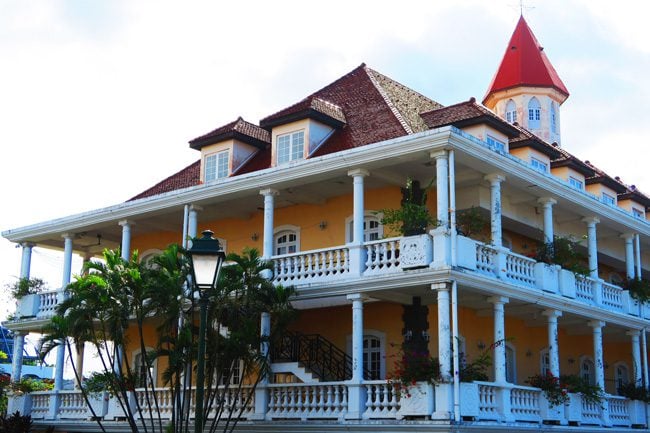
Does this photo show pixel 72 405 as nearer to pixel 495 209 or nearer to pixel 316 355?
pixel 316 355

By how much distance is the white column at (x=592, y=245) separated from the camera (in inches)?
936

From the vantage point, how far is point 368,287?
19.7 meters

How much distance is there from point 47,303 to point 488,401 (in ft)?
45.7

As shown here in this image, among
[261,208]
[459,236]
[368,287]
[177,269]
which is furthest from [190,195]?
[459,236]

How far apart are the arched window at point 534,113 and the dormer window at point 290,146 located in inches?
489

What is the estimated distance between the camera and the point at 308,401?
65.5ft

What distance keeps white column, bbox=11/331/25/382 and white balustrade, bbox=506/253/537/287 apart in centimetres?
1456

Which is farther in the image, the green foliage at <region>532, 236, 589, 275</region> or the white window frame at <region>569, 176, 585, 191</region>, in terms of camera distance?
the white window frame at <region>569, 176, 585, 191</region>

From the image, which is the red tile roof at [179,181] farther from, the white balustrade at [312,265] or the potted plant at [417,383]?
the potted plant at [417,383]

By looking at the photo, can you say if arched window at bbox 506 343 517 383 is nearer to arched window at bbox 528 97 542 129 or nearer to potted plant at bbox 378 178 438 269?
potted plant at bbox 378 178 438 269

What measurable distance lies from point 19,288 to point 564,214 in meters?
15.7

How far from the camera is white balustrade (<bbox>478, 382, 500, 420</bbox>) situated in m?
18.6

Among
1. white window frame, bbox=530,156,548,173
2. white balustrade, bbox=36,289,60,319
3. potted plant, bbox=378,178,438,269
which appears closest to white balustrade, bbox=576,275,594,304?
white window frame, bbox=530,156,548,173

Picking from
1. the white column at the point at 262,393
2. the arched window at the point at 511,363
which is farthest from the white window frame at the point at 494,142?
the white column at the point at 262,393
